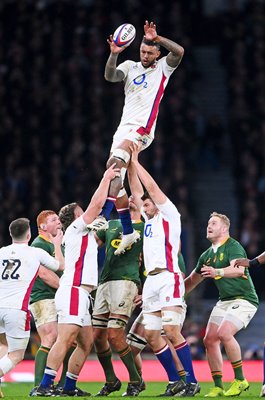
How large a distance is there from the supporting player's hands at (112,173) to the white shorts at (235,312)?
1.98 metres

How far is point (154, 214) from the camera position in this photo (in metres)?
11.8

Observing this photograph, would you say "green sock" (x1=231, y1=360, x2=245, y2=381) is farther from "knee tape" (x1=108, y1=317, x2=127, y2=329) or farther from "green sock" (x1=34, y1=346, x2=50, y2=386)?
"green sock" (x1=34, y1=346, x2=50, y2=386)

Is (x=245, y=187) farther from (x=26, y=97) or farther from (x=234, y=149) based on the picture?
(x=26, y=97)

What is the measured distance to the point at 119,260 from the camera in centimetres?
1239

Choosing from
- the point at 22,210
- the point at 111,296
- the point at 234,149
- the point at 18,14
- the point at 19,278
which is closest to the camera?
the point at 19,278

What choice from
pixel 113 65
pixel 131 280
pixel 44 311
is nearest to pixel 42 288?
pixel 44 311

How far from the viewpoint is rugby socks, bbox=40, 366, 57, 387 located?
1103 centimetres

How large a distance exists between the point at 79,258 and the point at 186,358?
4.85 feet

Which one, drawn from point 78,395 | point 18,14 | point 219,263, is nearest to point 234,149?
point 18,14

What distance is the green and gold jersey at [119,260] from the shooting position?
12375 mm

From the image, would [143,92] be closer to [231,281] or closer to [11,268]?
[231,281]

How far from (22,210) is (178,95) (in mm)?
4245

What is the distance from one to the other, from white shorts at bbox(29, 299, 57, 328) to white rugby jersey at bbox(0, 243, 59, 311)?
Result: 3.57 feet

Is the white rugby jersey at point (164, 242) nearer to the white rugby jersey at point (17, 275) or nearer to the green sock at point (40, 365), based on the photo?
the white rugby jersey at point (17, 275)
